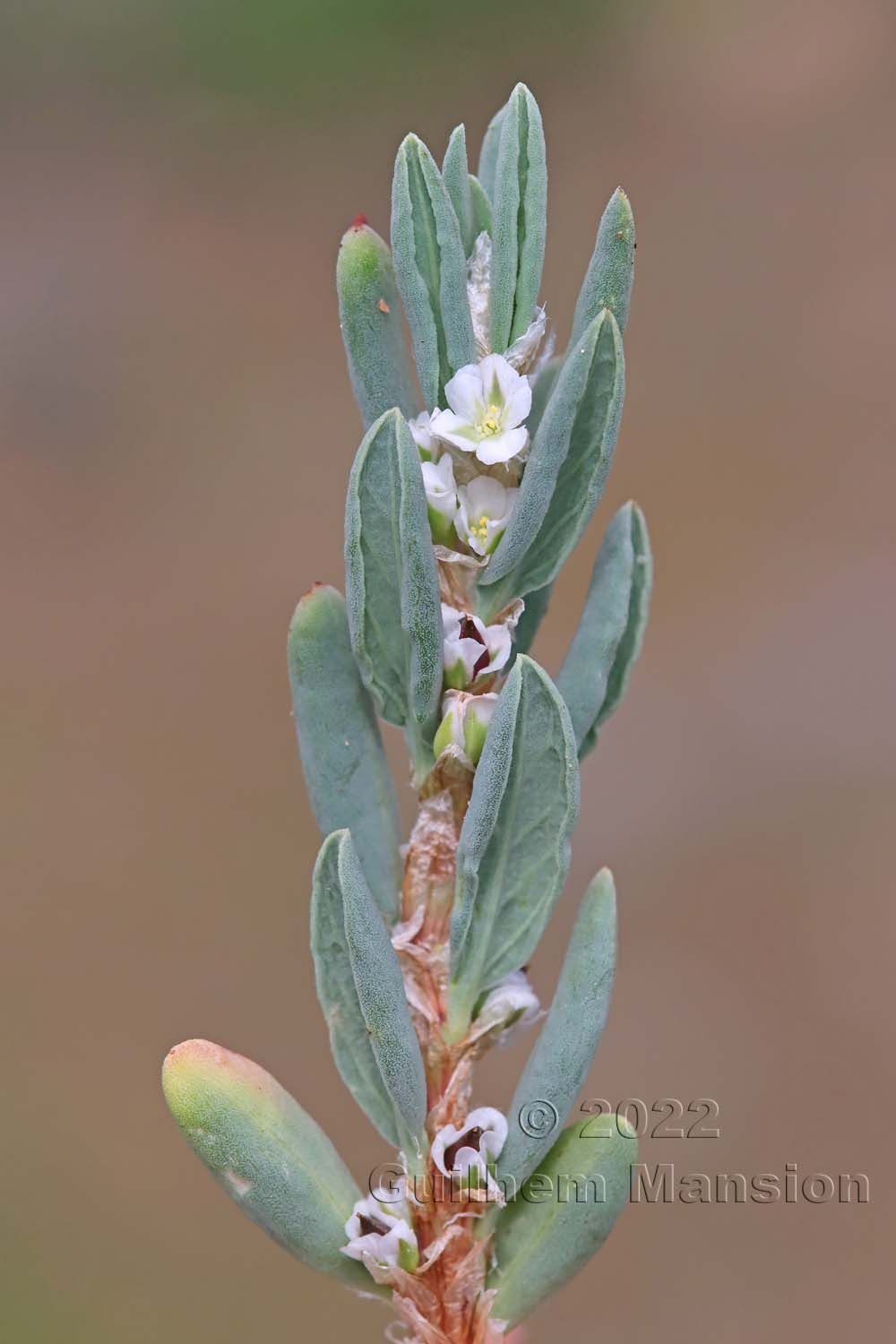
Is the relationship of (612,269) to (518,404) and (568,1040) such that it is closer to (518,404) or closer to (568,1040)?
(518,404)

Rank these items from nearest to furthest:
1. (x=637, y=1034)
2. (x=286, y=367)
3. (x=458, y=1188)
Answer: (x=458, y=1188) < (x=637, y=1034) < (x=286, y=367)

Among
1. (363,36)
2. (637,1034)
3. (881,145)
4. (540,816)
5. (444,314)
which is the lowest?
(637,1034)

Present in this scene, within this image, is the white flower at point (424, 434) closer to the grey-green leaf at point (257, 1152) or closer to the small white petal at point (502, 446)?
the small white petal at point (502, 446)

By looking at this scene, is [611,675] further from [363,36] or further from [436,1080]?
[363,36]

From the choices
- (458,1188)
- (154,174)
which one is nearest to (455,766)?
(458,1188)

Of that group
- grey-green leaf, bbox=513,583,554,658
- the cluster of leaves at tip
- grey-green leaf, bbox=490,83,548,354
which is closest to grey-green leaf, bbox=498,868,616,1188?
the cluster of leaves at tip

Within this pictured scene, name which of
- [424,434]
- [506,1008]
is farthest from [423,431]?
[506,1008]

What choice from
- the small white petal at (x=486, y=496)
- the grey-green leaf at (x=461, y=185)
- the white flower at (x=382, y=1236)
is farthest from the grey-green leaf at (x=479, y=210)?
the white flower at (x=382, y=1236)
